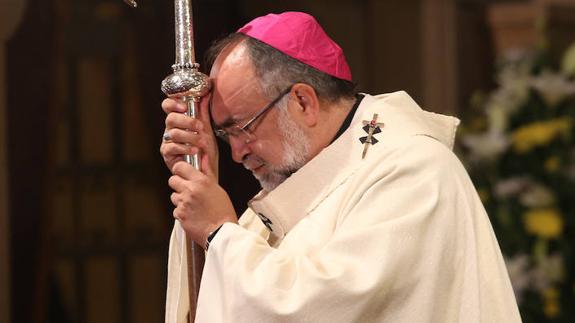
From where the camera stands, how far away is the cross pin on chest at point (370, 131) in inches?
115

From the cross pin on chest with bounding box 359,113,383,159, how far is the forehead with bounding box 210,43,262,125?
0.31 metres

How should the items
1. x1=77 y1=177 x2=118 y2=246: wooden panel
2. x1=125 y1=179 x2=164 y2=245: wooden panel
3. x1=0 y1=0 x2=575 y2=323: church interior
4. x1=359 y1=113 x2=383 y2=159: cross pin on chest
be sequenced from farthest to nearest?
x1=125 y1=179 x2=164 y2=245: wooden panel
x1=77 y1=177 x2=118 y2=246: wooden panel
x1=0 y1=0 x2=575 y2=323: church interior
x1=359 y1=113 x2=383 y2=159: cross pin on chest

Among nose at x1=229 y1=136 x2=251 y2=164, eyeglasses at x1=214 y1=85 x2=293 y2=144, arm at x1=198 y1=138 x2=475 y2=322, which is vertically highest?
eyeglasses at x1=214 y1=85 x2=293 y2=144

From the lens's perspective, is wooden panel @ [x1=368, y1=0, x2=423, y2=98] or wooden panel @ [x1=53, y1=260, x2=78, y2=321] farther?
wooden panel @ [x1=368, y1=0, x2=423, y2=98]

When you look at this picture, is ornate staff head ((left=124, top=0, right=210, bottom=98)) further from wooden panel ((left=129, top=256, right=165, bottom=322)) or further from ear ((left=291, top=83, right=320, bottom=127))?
wooden panel ((left=129, top=256, right=165, bottom=322))

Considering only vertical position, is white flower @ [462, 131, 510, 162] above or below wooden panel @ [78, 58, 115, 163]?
below

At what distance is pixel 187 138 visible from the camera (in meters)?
2.80

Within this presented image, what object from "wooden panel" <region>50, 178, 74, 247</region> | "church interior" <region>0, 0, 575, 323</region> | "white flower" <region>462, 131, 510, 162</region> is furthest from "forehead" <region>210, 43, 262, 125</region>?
"white flower" <region>462, 131, 510, 162</region>

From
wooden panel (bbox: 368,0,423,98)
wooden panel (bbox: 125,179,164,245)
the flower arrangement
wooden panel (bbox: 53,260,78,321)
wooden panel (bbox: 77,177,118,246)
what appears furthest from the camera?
wooden panel (bbox: 368,0,423,98)

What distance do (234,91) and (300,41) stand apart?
0.90 ft

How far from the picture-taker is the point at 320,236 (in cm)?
283

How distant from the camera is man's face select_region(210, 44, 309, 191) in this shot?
2.92m

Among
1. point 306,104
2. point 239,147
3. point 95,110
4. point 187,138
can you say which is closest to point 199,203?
point 187,138

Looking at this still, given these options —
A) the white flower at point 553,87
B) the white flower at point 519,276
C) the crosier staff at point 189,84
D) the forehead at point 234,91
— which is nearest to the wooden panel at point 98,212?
the white flower at point 519,276
